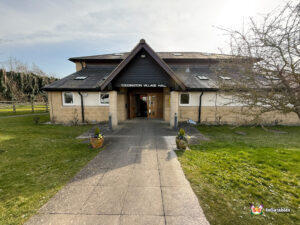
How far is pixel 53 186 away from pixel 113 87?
7.53 m

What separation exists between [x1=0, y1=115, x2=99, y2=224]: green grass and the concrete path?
13.8 inches

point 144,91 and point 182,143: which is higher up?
point 144,91

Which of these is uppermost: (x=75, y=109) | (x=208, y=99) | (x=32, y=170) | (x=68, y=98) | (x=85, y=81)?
(x=85, y=81)

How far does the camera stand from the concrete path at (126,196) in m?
2.82

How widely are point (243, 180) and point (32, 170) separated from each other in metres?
7.28

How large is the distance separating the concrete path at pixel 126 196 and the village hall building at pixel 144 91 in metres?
5.54

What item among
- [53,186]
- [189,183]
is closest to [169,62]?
[189,183]

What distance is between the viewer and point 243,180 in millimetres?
4113

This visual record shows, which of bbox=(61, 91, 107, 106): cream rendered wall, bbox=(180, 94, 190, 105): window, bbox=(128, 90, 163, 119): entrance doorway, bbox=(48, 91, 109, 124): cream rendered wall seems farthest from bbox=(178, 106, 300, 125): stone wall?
bbox=(61, 91, 107, 106): cream rendered wall

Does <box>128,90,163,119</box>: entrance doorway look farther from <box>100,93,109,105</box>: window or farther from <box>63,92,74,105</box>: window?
<box>63,92,74,105</box>: window

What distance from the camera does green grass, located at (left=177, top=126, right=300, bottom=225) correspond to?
2.90 m

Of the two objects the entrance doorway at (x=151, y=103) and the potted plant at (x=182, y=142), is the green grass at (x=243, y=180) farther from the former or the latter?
the entrance doorway at (x=151, y=103)

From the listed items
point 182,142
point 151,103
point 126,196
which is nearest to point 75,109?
point 151,103

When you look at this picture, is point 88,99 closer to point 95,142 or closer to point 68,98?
point 68,98
